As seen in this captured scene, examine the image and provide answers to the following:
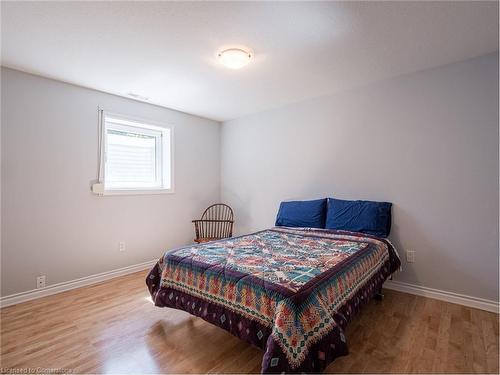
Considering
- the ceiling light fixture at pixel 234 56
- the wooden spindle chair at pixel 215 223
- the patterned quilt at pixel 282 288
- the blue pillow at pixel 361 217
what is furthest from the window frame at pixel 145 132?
the blue pillow at pixel 361 217

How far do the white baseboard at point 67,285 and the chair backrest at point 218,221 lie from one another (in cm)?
Result: 102

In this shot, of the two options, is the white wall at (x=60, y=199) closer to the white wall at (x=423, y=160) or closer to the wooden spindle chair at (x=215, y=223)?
the wooden spindle chair at (x=215, y=223)

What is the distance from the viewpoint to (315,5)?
171 centimetres

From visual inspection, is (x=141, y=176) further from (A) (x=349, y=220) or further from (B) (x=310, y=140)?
(A) (x=349, y=220)

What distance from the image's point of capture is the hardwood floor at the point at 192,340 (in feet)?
5.31

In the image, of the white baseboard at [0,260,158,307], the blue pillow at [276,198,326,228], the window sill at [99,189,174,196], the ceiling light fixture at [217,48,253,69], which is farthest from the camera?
the window sill at [99,189,174,196]

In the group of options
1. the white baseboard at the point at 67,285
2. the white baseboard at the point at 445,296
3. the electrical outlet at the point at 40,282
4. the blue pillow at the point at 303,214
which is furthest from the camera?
the blue pillow at the point at 303,214

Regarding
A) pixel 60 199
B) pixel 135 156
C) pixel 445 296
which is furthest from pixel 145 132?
pixel 445 296

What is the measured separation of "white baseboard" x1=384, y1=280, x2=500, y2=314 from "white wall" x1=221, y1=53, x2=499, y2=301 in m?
0.05

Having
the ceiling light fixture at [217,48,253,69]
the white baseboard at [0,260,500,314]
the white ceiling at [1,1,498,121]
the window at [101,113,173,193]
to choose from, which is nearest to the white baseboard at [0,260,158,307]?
the white baseboard at [0,260,500,314]

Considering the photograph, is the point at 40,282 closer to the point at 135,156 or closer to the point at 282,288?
the point at 135,156

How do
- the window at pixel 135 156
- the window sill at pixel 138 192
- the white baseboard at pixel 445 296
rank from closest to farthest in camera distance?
1. the white baseboard at pixel 445 296
2. the window sill at pixel 138 192
3. the window at pixel 135 156

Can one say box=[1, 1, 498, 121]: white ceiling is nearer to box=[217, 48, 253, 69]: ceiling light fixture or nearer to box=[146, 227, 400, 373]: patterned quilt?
box=[217, 48, 253, 69]: ceiling light fixture

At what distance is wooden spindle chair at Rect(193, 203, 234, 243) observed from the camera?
4.09 metres
